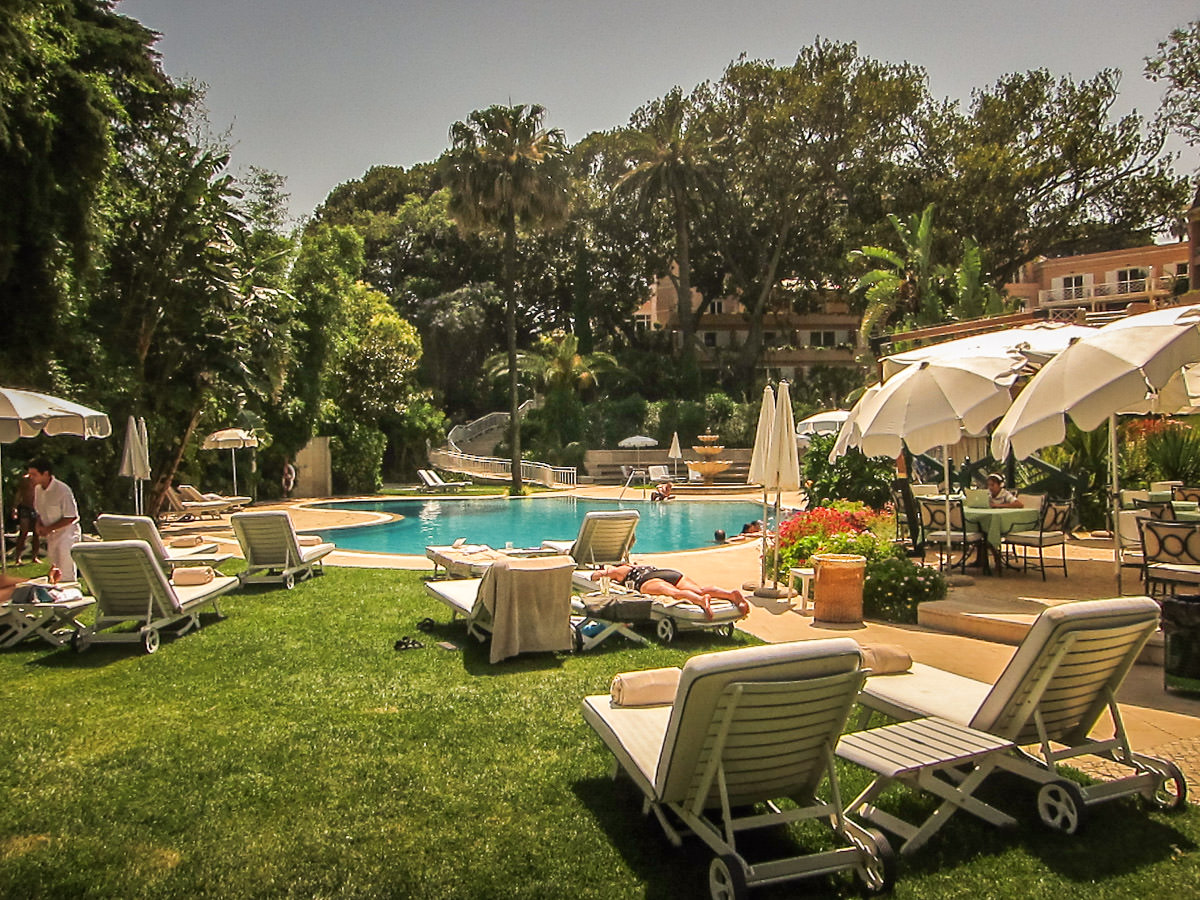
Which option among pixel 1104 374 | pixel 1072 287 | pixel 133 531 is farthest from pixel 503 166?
pixel 1072 287

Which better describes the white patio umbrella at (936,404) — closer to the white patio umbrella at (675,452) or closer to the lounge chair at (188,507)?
the lounge chair at (188,507)

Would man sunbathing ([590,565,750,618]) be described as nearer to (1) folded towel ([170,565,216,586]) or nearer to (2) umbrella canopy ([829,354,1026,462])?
(2) umbrella canopy ([829,354,1026,462])

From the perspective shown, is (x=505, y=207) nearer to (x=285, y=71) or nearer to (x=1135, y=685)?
(x=285, y=71)

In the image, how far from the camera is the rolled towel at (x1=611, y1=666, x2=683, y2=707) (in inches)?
187

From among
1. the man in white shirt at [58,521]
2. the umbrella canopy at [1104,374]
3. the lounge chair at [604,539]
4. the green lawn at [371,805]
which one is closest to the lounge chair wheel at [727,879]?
the green lawn at [371,805]

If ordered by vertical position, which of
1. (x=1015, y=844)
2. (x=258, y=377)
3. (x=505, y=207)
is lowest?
(x=1015, y=844)

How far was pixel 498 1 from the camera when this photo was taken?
12023mm

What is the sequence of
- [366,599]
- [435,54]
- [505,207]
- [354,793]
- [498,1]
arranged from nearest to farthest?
[354,793]
[366,599]
[498,1]
[435,54]
[505,207]

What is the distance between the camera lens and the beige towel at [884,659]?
197 inches

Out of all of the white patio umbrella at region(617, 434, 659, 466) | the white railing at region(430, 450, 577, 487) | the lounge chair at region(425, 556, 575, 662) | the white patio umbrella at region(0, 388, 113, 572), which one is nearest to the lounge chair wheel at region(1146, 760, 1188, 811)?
the lounge chair at region(425, 556, 575, 662)

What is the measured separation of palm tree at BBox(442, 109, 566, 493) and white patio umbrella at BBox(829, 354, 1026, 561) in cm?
1999

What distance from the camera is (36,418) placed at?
33.1ft

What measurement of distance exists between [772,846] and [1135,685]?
3.83 m

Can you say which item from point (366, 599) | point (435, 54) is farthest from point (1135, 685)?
point (435, 54)
